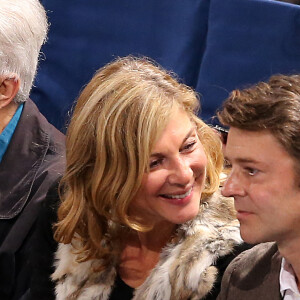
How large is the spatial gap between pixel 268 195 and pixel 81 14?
1.70m

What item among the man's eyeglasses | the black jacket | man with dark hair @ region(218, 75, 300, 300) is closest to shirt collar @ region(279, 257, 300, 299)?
man with dark hair @ region(218, 75, 300, 300)

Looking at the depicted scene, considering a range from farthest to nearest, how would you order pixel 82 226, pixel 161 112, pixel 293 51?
pixel 293 51 < pixel 82 226 < pixel 161 112

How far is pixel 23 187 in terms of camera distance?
2385 millimetres

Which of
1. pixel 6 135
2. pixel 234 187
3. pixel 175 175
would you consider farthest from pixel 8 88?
pixel 234 187

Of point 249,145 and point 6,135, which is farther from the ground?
point 249,145

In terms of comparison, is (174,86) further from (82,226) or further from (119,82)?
(82,226)

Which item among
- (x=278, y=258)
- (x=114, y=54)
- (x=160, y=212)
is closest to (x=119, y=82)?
(x=160, y=212)

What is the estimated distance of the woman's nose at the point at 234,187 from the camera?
1.53 metres

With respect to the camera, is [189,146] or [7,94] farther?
[7,94]

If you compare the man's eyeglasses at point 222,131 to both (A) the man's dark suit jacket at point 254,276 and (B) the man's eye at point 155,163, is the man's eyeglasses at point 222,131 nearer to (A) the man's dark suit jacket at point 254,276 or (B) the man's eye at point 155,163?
(B) the man's eye at point 155,163

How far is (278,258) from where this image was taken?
1.63m

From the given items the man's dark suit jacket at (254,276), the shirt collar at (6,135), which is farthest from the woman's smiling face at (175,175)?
the shirt collar at (6,135)

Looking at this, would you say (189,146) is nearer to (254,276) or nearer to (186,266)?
(186,266)

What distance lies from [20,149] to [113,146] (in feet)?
2.15
